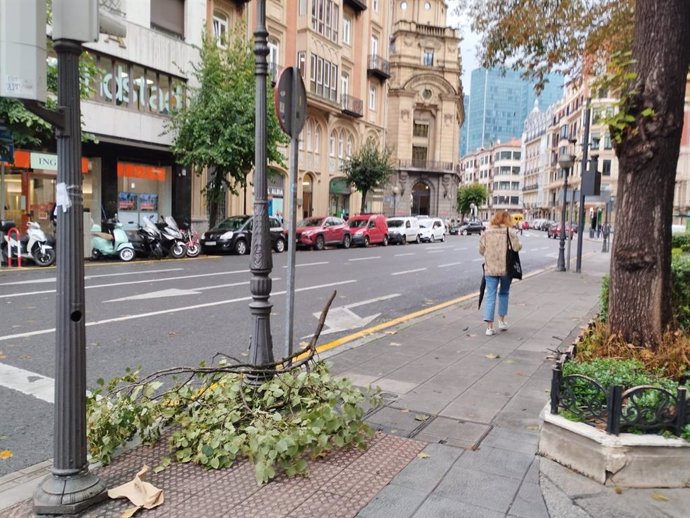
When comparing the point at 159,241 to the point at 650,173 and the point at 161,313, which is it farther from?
the point at 650,173

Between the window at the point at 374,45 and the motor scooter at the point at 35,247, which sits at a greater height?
the window at the point at 374,45

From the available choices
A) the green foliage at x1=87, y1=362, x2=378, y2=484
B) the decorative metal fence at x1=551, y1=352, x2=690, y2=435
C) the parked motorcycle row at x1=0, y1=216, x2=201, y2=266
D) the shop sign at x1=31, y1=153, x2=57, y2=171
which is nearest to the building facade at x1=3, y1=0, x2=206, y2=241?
the shop sign at x1=31, y1=153, x2=57, y2=171

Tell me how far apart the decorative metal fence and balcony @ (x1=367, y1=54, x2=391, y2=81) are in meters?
40.6

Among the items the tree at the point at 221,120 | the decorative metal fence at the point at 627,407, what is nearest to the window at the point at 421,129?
the tree at the point at 221,120

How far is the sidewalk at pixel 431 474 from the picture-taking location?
10.4 feet

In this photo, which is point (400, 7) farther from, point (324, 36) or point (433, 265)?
point (433, 265)

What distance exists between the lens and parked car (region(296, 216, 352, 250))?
26172 mm

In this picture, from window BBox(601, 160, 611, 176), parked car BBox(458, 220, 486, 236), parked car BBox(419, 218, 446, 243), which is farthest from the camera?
window BBox(601, 160, 611, 176)

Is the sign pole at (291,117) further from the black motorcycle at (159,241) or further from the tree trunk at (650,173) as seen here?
the black motorcycle at (159,241)

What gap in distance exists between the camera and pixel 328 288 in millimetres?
12547

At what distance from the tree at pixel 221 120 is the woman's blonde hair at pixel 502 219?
1436 cm

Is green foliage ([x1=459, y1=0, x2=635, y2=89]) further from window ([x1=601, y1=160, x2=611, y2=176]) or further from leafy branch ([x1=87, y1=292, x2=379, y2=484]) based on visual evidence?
window ([x1=601, y1=160, x2=611, y2=176])

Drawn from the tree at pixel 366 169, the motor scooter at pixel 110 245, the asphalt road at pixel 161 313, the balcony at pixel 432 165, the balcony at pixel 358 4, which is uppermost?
the balcony at pixel 358 4

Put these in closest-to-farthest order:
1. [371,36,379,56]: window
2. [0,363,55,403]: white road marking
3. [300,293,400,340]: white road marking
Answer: [0,363,55,403]: white road marking, [300,293,400,340]: white road marking, [371,36,379,56]: window
